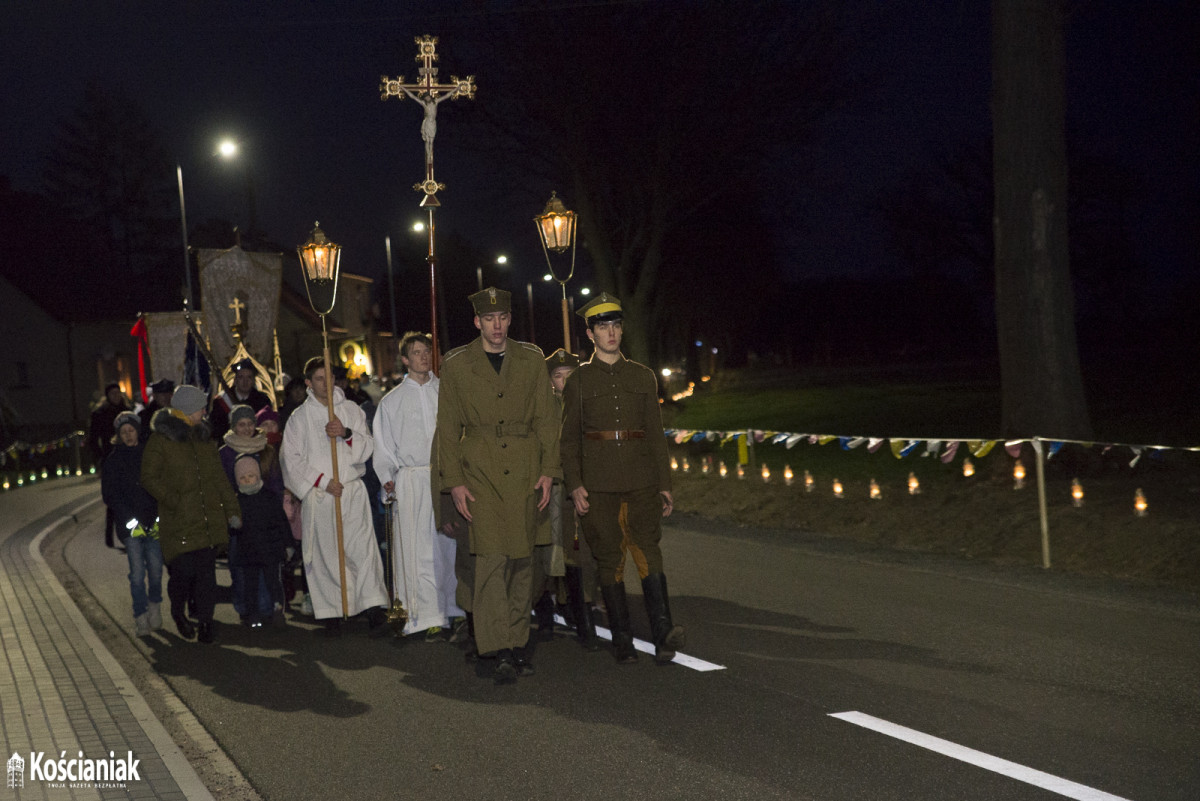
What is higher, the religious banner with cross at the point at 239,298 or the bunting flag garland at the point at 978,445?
the religious banner with cross at the point at 239,298

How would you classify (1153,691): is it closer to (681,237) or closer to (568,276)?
(568,276)

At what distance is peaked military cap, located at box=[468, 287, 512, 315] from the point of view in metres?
7.73

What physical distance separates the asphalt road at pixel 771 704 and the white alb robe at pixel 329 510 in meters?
0.38

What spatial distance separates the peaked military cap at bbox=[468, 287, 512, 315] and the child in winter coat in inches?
118

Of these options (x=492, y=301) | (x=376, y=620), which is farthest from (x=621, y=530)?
(x=376, y=620)

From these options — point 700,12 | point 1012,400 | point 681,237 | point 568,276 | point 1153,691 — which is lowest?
point 1153,691

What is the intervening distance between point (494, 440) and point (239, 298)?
12711 millimetres

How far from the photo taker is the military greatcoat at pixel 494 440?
7.67 metres

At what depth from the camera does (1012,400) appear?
47.2 ft

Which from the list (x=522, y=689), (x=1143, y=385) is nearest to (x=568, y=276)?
(x=522, y=689)

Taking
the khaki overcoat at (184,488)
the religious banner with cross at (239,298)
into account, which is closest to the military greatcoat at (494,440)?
the khaki overcoat at (184,488)

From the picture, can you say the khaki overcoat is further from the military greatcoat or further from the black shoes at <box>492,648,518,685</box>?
the black shoes at <box>492,648,518,685</box>

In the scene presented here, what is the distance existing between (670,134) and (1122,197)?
50.4 m

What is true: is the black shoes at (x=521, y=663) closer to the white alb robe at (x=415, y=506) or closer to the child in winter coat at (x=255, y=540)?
the white alb robe at (x=415, y=506)
